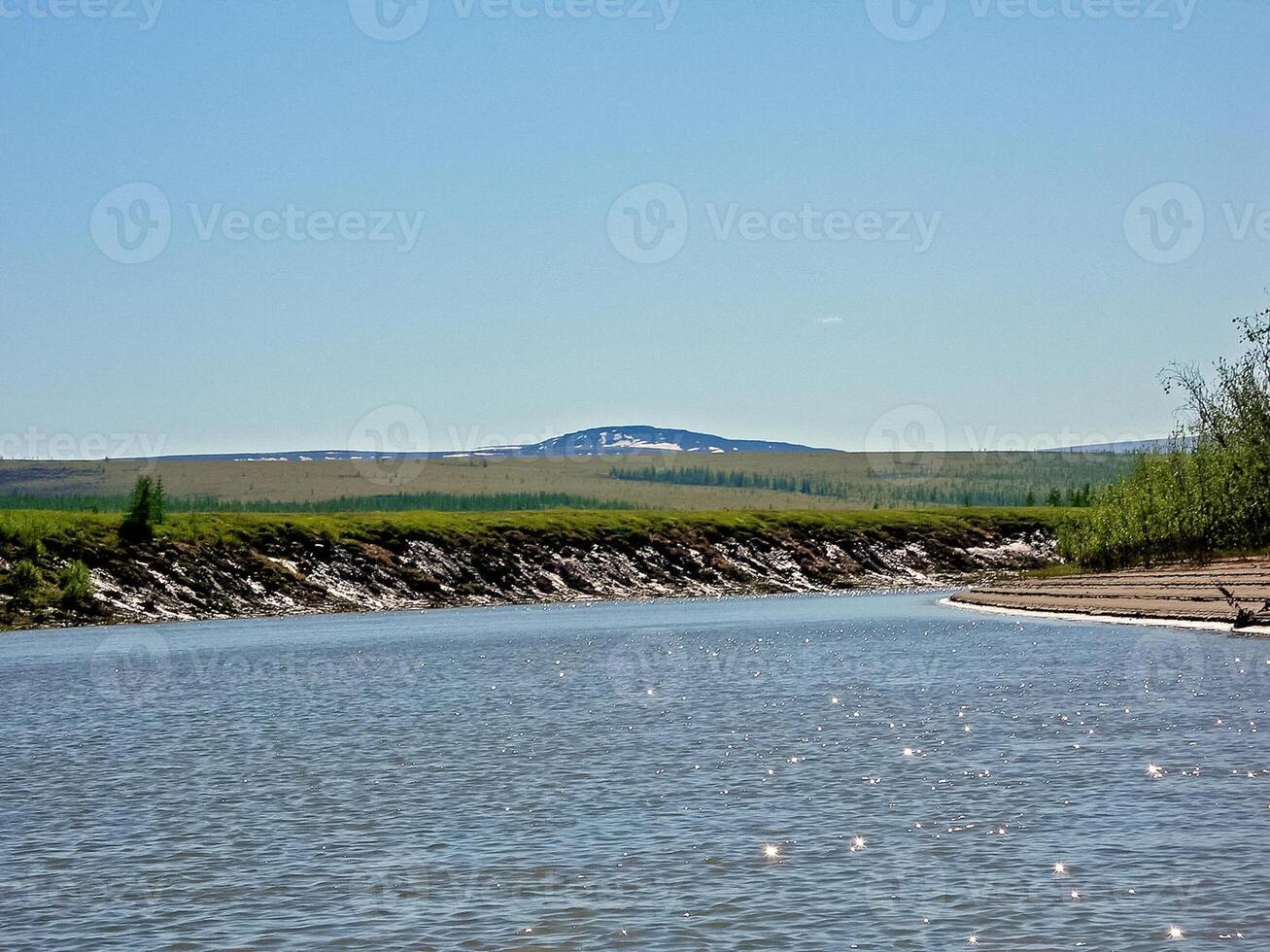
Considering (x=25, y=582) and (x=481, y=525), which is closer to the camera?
(x=25, y=582)

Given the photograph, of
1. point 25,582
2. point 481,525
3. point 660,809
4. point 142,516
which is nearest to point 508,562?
point 481,525

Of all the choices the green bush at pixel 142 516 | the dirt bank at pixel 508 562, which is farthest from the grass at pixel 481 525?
the green bush at pixel 142 516

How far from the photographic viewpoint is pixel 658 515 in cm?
16062

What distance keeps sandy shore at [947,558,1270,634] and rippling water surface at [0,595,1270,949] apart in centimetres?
1040

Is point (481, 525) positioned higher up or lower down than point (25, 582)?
higher up

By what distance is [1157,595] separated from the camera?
72.2 metres

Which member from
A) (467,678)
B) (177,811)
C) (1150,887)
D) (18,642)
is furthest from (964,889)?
(18,642)

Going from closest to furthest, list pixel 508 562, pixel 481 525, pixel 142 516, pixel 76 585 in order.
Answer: pixel 76 585 → pixel 142 516 → pixel 508 562 → pixel 481 525

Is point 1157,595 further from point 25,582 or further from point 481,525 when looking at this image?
point 481,525

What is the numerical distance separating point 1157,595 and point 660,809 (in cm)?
5423

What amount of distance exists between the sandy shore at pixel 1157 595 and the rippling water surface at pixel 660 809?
A: 34.1 ft

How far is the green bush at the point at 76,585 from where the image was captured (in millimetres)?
103500

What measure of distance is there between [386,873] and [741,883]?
14.7 ft

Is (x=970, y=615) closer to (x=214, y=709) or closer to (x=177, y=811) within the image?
(x=214, y=709)
